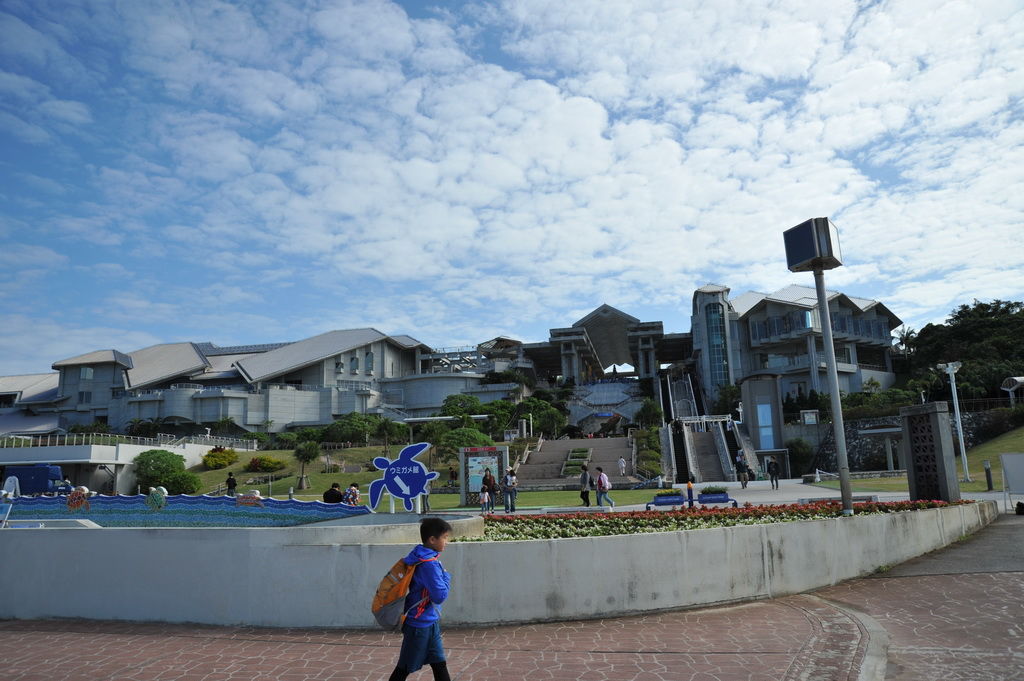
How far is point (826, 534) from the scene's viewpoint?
309 inches

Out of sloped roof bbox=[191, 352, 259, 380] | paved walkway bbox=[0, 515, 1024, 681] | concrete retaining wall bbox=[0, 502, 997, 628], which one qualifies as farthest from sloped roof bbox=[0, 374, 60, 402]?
paved walkway bbox=[0, 515, 1024, 681]

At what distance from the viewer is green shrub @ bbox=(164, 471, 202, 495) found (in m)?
32.8

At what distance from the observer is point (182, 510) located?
15.0 meters

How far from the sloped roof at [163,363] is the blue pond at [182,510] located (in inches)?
1979

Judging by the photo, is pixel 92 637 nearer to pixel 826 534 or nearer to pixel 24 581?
pixel 24 581

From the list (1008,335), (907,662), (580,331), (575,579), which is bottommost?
(907,662)

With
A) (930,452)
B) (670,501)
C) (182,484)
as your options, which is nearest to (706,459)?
(670,501)

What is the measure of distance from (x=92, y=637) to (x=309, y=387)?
58.3 m

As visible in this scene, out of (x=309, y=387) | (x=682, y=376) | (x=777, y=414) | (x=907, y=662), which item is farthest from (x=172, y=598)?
(x=682, y=376)

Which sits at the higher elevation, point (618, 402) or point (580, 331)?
point (580, 331)

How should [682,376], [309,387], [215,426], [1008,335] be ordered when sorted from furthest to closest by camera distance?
[682,376] → [309,387] → [215,426] → [1008,335]

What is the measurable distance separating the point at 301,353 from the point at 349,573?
61503 mm

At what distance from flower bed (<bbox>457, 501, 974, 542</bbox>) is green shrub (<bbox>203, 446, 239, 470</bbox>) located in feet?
114

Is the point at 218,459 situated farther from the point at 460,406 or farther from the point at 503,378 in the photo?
the point at 503,378
